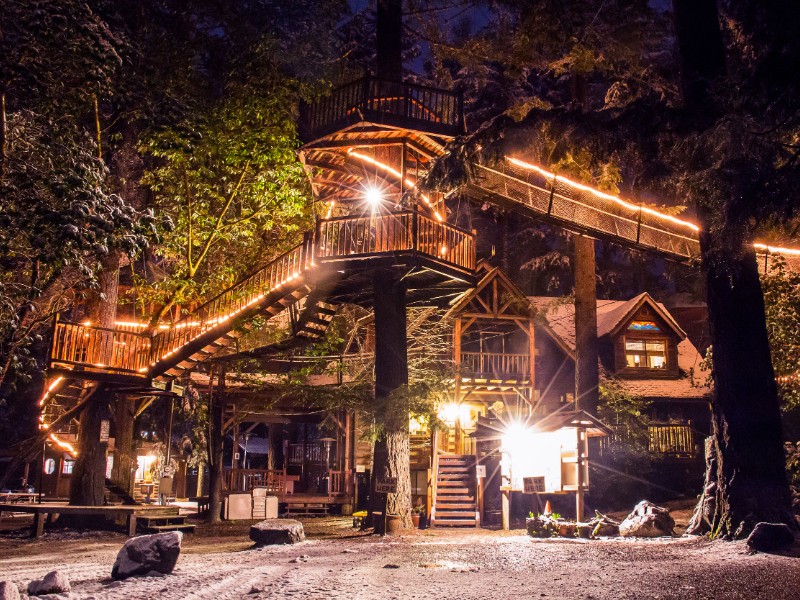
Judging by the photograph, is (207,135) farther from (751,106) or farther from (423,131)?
(751,106)

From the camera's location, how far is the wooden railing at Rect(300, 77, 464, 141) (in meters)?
18.5

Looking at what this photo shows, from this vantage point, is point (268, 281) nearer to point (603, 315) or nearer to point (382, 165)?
point (382, 165)

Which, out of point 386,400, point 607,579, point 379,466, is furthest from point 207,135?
point 607,579

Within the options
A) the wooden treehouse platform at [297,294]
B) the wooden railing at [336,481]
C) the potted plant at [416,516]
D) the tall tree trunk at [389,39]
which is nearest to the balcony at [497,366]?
the wooden railing at [336,481]

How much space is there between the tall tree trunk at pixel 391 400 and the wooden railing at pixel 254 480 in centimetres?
970

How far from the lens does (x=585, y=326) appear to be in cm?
2545

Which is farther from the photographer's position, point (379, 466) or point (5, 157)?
point (379, 466)

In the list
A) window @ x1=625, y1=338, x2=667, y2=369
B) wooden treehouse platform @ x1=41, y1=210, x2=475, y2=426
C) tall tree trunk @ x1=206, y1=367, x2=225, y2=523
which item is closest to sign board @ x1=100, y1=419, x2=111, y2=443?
wooden treehouse platform @ x1=41, y1=210, x2=475, y2=426

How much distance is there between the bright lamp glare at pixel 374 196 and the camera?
1984 cm

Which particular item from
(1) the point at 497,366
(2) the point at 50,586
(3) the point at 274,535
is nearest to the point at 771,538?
(3) the point at 274,535

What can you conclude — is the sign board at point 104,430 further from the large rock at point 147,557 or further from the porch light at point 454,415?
the porch light at point 454,415

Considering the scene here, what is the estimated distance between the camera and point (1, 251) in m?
10.8

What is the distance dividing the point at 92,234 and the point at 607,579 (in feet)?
27.0

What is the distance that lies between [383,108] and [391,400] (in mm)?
7734
